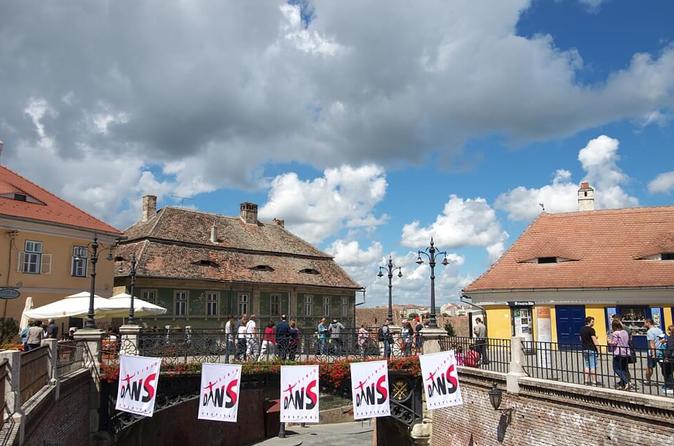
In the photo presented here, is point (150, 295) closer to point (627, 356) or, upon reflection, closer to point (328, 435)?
point (328, 435)

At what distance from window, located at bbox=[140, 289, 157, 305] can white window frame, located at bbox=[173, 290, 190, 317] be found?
130 cm

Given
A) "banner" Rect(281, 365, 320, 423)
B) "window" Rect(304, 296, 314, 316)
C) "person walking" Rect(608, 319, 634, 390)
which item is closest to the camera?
"person walking" Rect(608, 319, 634, 390)

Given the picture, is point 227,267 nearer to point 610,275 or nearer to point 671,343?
point 610,275

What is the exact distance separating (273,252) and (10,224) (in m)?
19.4

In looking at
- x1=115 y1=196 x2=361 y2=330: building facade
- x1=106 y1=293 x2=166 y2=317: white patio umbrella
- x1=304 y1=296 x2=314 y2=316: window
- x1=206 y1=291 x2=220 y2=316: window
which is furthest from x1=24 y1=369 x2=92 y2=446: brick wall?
x1=304 y1=296 x2=314 y2=316: window

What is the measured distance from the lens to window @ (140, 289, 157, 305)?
32.3 meters

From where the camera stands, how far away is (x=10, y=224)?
79.5 ft

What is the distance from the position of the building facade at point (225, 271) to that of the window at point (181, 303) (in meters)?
0.06

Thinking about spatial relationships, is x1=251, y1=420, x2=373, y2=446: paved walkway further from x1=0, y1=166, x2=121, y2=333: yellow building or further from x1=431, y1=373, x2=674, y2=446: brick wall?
x1=431, y1=373, x2=674, y2=446: brick wall

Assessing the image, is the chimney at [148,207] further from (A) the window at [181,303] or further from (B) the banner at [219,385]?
(B) the banner at [219,385]

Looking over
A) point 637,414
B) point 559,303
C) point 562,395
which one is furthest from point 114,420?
point 559,303

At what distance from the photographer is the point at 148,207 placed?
133 feet

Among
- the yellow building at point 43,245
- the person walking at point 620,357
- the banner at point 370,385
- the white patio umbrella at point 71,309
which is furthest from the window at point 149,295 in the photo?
the person walking at point 620,357

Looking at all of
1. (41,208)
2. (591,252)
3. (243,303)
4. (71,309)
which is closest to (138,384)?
(71,309)
